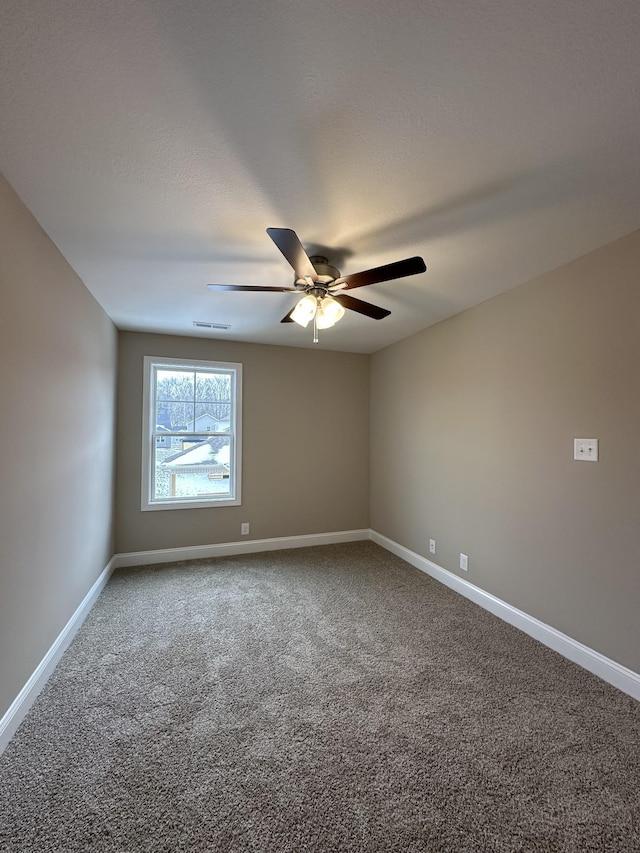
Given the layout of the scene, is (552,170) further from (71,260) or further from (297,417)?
(297,417)

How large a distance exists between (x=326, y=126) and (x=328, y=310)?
3.26ft

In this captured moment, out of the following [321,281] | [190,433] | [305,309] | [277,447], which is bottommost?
[277,447]

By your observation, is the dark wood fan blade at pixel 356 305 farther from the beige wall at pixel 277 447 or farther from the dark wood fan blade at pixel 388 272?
the beige wall at pixel 277 447

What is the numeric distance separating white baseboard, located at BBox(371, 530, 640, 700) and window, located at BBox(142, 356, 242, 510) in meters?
2.33

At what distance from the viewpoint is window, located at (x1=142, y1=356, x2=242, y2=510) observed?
12.9ft

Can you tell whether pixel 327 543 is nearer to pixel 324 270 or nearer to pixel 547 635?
pixel 547 635

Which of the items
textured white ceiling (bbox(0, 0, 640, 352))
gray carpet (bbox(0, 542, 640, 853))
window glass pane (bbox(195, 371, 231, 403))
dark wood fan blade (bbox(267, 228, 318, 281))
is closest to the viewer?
textured white ceiling (bbox(0, 0, 640, 352))

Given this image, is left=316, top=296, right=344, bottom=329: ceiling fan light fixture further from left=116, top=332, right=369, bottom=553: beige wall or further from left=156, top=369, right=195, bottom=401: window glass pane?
left=156, top=369, right=195, bottom=401: window glass pane

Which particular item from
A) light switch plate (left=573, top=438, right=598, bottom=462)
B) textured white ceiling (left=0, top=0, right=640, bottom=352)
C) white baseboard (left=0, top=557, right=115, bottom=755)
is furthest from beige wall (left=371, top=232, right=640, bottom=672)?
white baseboard (left=0, top=557, right=115, bottom=755)

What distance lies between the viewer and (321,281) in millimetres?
2057

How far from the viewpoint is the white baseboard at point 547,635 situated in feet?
6.48

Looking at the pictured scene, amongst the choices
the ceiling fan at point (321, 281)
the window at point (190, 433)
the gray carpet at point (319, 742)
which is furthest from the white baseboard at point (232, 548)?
the ceiling fan at point (321, 281)

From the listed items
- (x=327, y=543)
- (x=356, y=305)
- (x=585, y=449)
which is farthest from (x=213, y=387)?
(x=585, y=449)

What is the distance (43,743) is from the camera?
1.61 m
